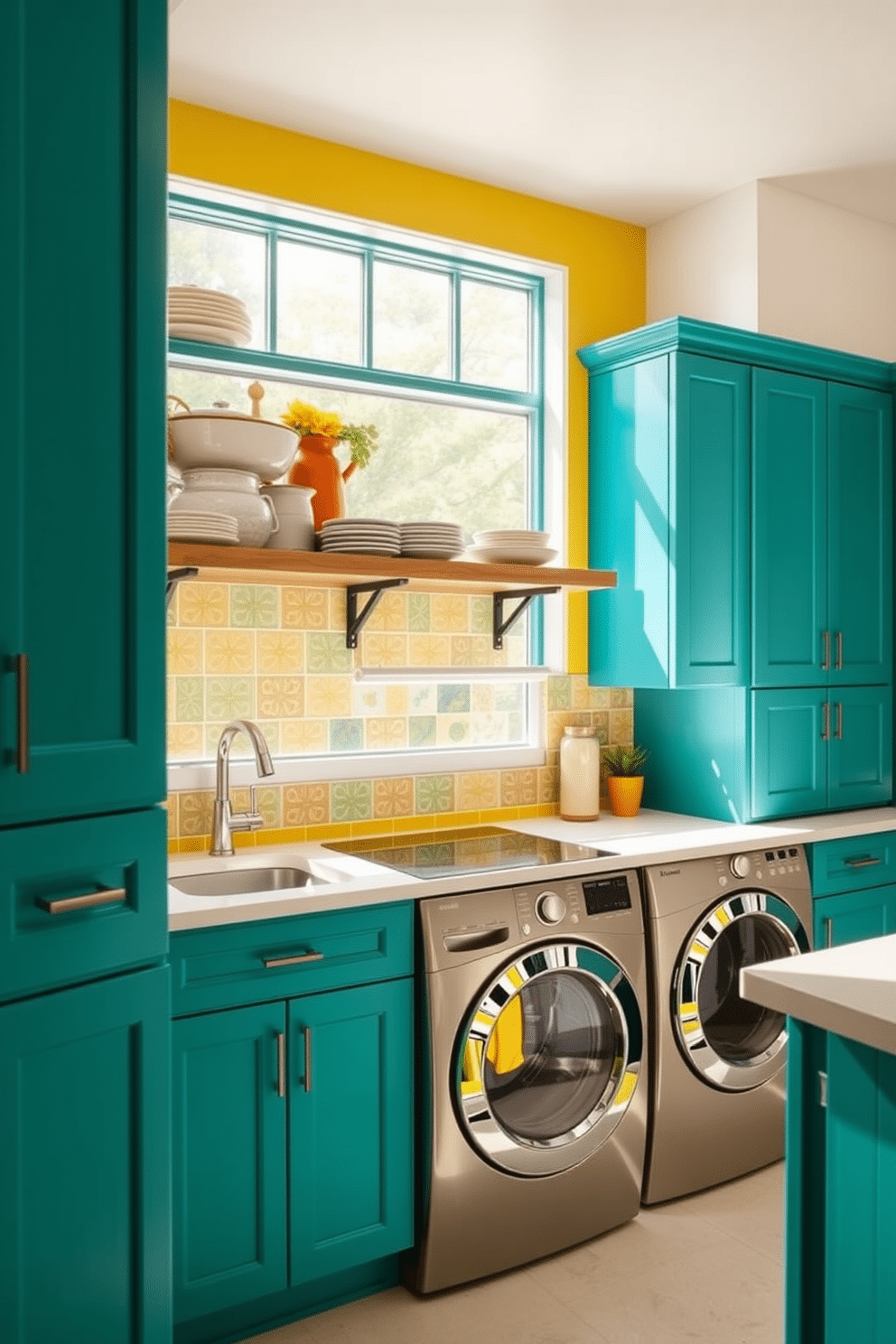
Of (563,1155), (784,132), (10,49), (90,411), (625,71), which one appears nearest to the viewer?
(10,49)

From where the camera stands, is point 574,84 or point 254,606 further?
point 254,606

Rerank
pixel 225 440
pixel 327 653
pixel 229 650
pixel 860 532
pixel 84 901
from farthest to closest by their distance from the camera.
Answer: pixel 860 532 < pixel 327 653 < pixel 229 650 < pixel 225 440 < pixel 84 901

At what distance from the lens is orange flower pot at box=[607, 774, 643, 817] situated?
3.47 meters

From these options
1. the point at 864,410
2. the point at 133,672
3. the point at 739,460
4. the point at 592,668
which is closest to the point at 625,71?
the point at 739,460

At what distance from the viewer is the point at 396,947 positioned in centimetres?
242

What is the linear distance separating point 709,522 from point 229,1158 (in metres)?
2.14

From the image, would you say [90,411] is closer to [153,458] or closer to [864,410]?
[153,458]

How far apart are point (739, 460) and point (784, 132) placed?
927 mm

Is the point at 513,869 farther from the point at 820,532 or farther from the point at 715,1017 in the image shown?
the point at 820,532

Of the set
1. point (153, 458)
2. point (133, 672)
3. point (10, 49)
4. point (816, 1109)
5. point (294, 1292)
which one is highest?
point (10, 49)

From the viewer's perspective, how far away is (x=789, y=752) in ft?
11.0

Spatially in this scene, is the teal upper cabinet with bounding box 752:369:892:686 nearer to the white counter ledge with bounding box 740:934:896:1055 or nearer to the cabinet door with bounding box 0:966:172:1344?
the white counter ledge with bounding box 740:934:896:1055

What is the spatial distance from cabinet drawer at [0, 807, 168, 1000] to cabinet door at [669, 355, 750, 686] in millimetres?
1869

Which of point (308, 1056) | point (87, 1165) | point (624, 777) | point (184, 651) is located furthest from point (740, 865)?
point (87, 1165)
